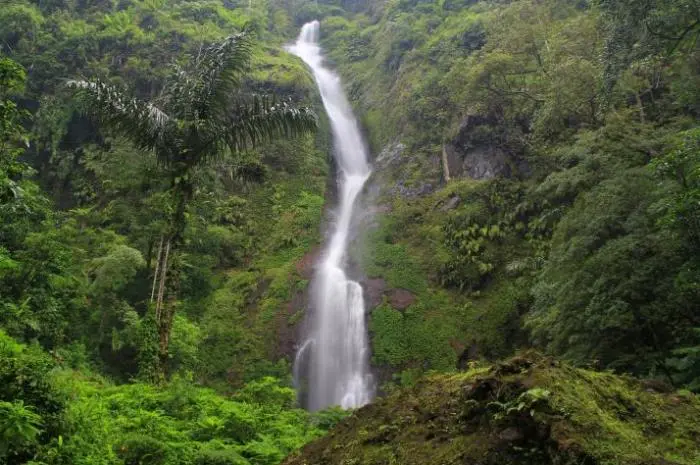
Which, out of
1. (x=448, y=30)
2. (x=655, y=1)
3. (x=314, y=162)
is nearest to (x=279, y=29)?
(x=448, y=30)

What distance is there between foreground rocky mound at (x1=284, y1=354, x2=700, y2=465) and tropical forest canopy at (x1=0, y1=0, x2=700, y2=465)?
25 centimetres

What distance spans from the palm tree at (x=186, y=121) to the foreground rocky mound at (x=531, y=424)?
6.41m

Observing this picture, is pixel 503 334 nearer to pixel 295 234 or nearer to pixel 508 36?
pixel 295 234

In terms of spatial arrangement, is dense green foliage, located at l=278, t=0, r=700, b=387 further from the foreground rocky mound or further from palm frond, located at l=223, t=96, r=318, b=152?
palm frond, located at l=223, t=96, r=318, b=152

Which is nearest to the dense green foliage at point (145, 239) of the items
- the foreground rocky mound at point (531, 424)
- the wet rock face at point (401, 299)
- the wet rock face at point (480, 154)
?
the foreground rocky mound at point (531, 424)

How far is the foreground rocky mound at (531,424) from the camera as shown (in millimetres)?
3332

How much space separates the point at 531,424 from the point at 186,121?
8.89m

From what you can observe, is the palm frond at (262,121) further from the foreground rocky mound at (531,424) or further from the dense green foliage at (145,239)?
the foreground rocky mound at (531,424)

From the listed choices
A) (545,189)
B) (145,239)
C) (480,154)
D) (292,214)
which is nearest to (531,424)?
(545,189)

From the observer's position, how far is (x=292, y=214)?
92.0 feet

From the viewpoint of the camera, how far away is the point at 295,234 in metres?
26.5

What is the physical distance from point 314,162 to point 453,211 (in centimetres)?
1074

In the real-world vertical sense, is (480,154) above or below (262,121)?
above

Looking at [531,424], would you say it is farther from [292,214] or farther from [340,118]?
[340,118]
